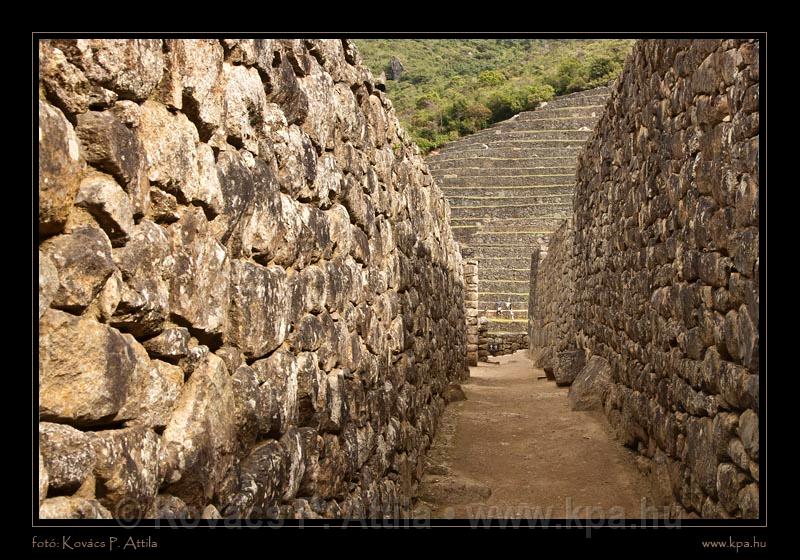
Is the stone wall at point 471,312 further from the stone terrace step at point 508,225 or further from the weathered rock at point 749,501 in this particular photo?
the stone terrace step at point 508,225

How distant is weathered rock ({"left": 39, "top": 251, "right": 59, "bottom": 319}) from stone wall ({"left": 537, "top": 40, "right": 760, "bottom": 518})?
255cm

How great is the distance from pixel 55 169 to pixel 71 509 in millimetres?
662

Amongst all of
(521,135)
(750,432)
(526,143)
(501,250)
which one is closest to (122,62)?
(750,432)

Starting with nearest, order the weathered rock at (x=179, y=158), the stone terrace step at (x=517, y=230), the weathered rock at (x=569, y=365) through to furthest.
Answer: the weathered rock at (x=179, y=158) → the weathered rock at (x=569, y=365) → the stone terrace step at (x=517, y=230)

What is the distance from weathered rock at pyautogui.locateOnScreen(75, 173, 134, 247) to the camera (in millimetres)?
1507

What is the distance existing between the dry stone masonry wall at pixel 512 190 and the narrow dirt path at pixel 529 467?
12443mm

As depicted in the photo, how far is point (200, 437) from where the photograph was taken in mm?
1878

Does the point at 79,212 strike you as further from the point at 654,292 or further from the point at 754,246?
the point at 654,292

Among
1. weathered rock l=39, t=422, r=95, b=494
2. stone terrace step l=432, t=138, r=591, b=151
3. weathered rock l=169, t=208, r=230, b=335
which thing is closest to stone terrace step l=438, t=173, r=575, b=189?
stone terrace step l=432, t=138, r=591, b=151

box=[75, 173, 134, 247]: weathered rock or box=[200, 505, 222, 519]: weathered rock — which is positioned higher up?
box=[75, 173, 134, 247]: weathered rock

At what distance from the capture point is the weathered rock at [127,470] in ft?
4.93

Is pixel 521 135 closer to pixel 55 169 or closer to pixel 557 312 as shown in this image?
pixel 557 312

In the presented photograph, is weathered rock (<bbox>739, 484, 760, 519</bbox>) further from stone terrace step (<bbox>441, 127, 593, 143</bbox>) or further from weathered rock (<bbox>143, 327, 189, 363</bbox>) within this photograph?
stone terrace step (<bbox>441, 127, 593, 143</bbox>)

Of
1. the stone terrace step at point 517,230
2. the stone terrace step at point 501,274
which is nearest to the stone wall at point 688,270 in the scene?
the stone terrace step at point 501,274
